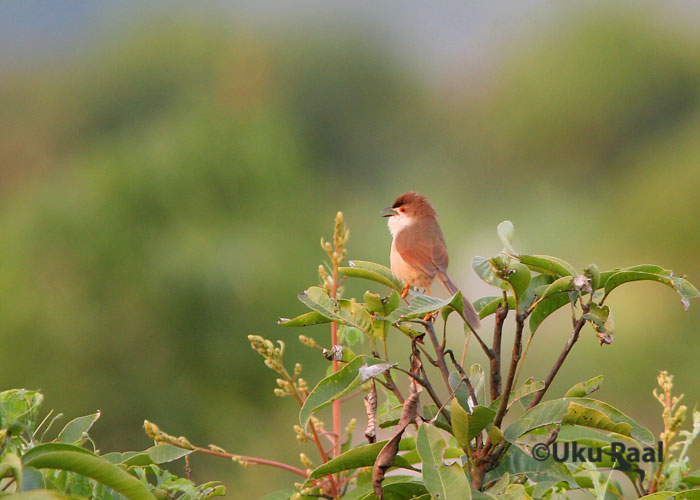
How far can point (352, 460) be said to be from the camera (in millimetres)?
864

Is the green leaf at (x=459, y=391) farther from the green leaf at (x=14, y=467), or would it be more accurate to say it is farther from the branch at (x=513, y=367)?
the green leaf at (x=14, y=467)

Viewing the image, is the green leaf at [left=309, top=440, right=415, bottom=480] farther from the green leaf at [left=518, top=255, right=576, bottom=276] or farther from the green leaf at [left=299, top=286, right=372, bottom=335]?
the green leaf at [left=518, top=255, right=576, bottom=276]

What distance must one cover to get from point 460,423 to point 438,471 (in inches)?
2.6

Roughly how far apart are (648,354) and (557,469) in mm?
9915

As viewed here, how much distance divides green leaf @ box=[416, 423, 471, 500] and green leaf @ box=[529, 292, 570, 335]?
21cm

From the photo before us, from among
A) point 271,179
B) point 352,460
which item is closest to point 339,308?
point 352,460

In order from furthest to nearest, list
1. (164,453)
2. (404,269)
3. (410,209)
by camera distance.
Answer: (410,209) < (404,269) < (164,453)

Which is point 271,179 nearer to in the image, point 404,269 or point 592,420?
point 404,269

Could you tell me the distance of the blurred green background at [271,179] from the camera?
7324mm

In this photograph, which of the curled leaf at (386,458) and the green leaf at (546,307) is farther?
the green leaf at (546,307)

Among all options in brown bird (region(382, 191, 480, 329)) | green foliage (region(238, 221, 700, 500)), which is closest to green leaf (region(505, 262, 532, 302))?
green foliage (region(238, 221, 700, 500))

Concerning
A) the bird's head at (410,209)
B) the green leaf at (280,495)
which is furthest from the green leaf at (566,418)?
the bird's head at (410,209)

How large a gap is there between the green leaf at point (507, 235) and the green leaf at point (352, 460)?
0.27 m

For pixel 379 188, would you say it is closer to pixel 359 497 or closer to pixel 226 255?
pixel 226 255
